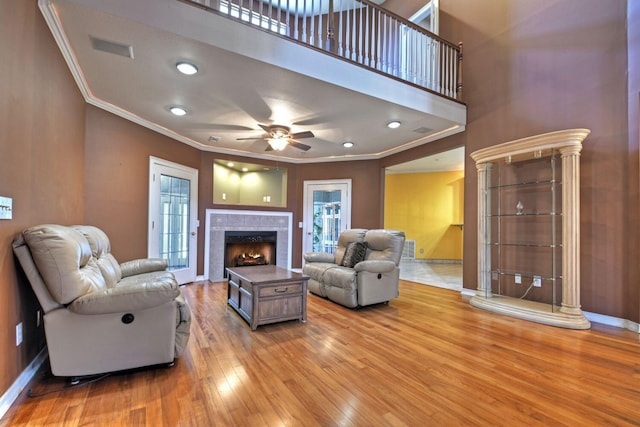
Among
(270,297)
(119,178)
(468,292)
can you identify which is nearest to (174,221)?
(119,178)

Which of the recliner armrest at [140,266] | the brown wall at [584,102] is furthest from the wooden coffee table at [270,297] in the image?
the brown wall at [584,102]

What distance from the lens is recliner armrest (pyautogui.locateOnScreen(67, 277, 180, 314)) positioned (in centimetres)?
182

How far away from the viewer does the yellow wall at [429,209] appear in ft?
25.9

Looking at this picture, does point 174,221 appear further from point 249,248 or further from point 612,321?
point 612,321

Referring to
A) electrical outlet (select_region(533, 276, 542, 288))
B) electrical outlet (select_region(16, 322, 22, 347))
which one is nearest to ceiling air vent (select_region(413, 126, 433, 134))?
electrical outlet (select_region(533, 276, 542, 288))

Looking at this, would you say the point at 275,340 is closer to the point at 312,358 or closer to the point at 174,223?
the point at 312,358

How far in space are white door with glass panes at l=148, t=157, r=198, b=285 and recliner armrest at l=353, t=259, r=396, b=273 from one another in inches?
118

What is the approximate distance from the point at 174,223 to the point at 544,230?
17.3 ft

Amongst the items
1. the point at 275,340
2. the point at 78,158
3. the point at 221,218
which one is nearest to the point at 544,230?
the point at 275,340

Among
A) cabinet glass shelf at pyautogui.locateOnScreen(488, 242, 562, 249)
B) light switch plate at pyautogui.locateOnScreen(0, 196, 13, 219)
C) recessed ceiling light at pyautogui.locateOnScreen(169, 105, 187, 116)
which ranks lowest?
cabinet glass shelf at pyautogui.locateOnScreen(488, 242, 562, 249)

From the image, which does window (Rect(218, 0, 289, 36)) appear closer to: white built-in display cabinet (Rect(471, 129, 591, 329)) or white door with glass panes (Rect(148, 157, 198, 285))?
white door with glass panes (Rect(148, 157, 198, 285))

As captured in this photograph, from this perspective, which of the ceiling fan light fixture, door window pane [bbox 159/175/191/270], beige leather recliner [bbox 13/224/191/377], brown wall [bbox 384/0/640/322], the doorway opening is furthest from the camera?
the doorway opening

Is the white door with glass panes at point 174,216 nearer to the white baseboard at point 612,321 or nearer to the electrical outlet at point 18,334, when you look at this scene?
the electrical outlet at point 18,334

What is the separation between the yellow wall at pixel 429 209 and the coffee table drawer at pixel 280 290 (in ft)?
18.2
